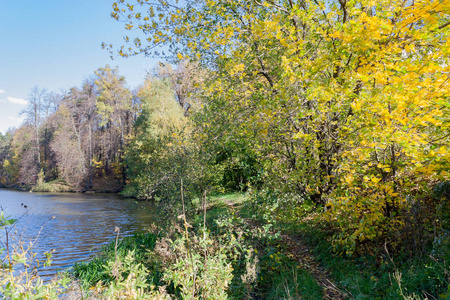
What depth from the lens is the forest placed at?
124 inches

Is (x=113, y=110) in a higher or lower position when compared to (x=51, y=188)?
higher

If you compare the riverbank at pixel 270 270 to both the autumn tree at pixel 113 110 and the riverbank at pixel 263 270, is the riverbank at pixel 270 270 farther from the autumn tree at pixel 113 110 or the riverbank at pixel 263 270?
the autumn tree at pixel 113 110

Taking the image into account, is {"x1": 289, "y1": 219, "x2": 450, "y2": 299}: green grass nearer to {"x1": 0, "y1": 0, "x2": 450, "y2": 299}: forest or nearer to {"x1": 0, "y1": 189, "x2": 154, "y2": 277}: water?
{"x1": 0, "y1": 0, "x2": 450, "y2": 299}: forest

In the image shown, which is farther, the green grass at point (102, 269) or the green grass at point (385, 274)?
the green grass at point (102, 269)

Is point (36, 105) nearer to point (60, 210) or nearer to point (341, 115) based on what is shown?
point (60, 210)

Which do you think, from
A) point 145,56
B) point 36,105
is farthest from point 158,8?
point 36,105

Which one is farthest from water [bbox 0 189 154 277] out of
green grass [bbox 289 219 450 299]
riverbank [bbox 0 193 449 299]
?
green grass [bbox 289 219 450 299]

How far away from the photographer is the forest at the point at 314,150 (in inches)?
124

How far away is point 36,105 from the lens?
37156mm

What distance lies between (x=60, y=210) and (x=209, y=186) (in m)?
11.8

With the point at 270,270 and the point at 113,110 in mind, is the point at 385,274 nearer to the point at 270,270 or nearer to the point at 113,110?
the point at 270,270

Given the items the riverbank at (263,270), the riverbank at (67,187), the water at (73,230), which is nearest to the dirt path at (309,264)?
the riverbank at (263,270)

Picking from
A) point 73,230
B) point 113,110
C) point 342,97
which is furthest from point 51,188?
point 342,97

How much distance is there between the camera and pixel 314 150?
203 inches
